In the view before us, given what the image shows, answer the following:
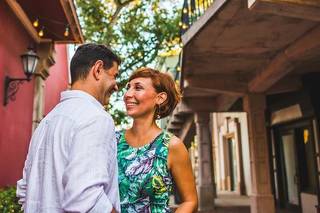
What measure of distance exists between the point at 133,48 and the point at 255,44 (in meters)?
6.42

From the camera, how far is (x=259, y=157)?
977 cm

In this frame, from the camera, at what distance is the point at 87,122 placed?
1.43 m

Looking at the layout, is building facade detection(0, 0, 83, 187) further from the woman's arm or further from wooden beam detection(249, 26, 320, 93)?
the woman's arm

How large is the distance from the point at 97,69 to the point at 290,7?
3.76 m

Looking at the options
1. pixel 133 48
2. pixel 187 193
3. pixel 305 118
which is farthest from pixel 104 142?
pixel 133 48

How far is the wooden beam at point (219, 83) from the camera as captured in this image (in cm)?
962

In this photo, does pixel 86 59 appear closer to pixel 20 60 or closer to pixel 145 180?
pixel 145 180

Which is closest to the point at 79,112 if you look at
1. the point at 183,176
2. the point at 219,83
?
the point at 183,176

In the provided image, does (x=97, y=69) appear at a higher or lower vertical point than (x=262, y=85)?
lower

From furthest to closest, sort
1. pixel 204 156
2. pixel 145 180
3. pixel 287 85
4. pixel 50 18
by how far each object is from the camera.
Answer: pixel 204 156, pixel 287 85, pixel 50 18, pixel 145 180

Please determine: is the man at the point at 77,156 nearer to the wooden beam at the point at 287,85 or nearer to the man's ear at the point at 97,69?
the man's ear at the point at 97,69

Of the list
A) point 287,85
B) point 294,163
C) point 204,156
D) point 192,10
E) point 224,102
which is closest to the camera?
point 192,10

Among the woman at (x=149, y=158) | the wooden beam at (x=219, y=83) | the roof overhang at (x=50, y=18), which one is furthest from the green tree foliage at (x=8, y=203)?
the wooden beam at (x=219, y=83)

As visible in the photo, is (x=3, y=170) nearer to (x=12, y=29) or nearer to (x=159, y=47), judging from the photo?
(x=12, y=29)
